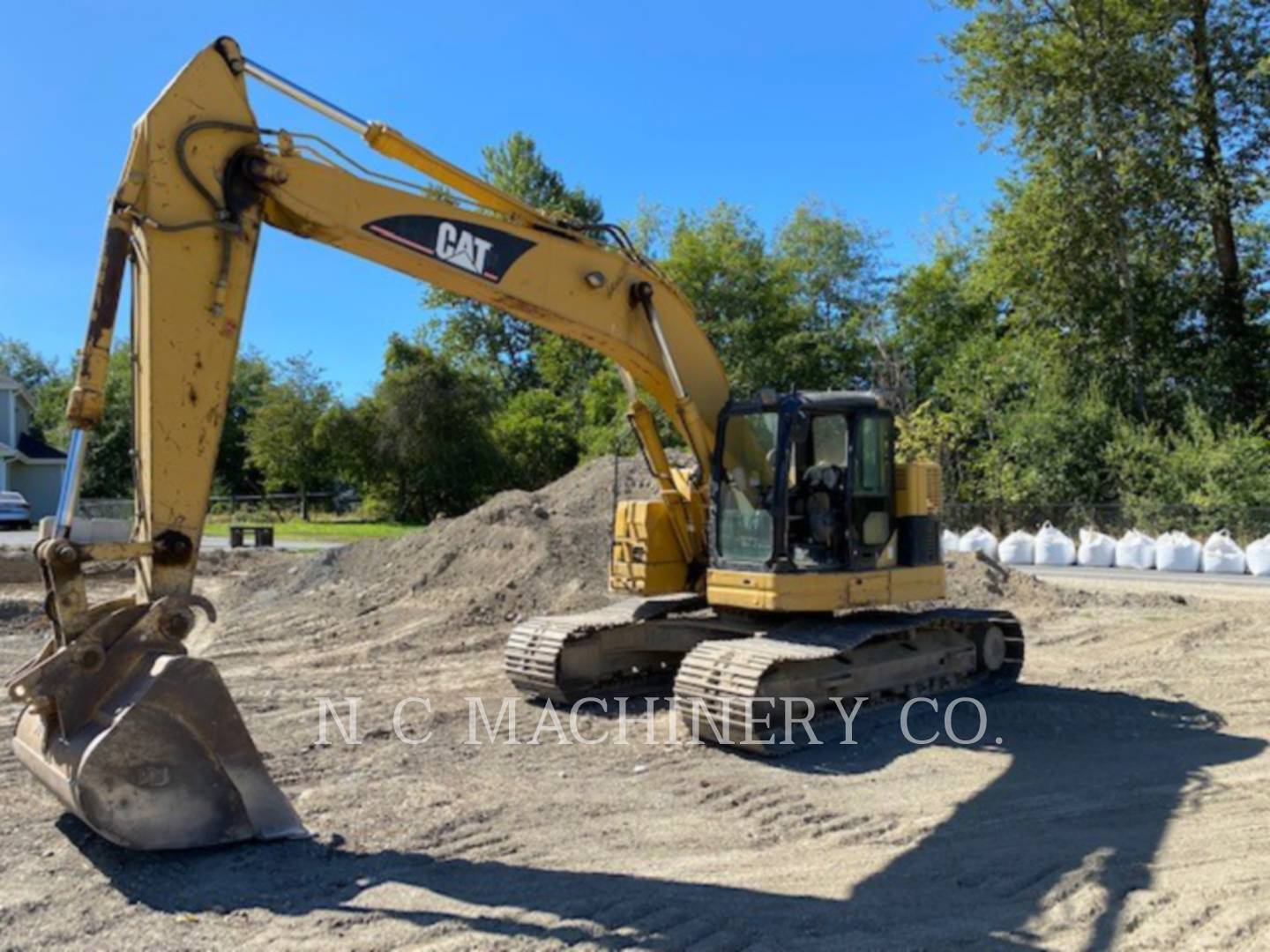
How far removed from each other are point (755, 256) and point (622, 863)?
35.5 meters

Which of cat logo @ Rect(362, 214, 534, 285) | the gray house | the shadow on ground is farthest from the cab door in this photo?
the gray house

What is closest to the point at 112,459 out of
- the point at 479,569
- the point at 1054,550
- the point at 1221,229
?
the point at 479,569

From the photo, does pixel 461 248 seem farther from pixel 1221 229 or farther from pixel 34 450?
pixel 34 450

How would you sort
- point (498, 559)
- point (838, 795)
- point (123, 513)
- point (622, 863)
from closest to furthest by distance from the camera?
1. point (622, 863)
2. point (838, 795)
3. point (498, 559)
4. point (123, 513)

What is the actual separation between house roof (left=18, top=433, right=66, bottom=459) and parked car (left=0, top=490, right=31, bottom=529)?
8.38 meters

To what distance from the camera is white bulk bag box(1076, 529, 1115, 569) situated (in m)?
22.1

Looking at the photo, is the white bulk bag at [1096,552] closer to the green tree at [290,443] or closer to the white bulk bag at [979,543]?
the white bulk bag at [979,543]

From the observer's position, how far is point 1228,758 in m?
7.11

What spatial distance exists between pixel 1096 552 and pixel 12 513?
29440 millimetres

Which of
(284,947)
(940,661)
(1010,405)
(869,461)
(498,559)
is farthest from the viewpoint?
(1010,405)

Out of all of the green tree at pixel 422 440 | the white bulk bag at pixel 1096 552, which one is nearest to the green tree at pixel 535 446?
the green tree at pixel 422 440

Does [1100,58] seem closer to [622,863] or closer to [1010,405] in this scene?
[1010,405]

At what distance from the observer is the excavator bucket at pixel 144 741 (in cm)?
464

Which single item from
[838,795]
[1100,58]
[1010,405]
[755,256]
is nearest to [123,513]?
[755,256]
